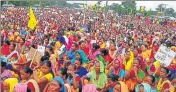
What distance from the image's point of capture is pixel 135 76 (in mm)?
7359

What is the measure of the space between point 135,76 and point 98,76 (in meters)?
0.72

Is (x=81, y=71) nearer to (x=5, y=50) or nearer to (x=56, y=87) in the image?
(x=56, y=87)

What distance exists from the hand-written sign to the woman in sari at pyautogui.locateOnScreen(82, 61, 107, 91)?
1.87 m

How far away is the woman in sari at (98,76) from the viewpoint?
6.89 metres

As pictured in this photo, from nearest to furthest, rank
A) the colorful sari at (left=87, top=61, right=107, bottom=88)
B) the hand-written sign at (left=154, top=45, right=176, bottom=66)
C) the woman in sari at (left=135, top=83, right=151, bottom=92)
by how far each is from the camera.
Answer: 1. the woman in sari at (left=135, top=83, right=151, bottom=92)
2. the colorful sari at (left=87, top=61, right=107, bottom=88)
3. the hand-written sign at (left=154, top=45, right=176, bottom=66)

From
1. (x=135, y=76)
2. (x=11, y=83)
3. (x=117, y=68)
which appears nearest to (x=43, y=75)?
(x=11, y=83)

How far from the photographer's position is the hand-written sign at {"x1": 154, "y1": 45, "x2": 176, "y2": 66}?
27.8 feet

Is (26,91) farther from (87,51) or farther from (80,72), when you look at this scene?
(87,51)

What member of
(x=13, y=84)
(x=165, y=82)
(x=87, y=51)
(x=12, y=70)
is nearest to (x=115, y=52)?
(x=87, y=51)

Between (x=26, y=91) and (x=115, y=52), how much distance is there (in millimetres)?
4763

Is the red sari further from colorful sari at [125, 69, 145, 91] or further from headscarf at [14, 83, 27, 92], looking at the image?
headscarf at [14, 83, 27, 92]

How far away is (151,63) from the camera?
8766 mm

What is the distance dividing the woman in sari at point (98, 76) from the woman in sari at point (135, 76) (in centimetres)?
43

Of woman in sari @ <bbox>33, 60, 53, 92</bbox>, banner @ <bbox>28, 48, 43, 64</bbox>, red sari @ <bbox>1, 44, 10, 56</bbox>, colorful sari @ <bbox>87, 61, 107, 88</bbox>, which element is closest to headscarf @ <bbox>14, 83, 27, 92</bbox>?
woman in sari @ <bbox>33, 60, 53, 92</bbox>
